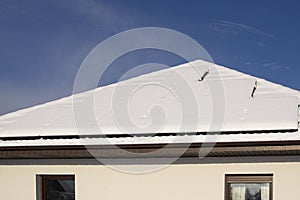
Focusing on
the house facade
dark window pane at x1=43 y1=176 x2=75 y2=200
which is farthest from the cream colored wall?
dark window pane at x1=43 y1=176 x2=75 y2=200

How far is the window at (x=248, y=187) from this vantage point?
16.8 feet

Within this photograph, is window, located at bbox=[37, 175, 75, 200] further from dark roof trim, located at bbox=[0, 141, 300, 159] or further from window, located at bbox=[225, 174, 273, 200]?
window, located at bbox=[225, 174, 273, 200]

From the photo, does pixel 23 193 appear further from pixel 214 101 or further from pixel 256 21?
pixel 256 21

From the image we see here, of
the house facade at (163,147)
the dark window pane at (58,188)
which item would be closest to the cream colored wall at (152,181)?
the house facade at (163,147)

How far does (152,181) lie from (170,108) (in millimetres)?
1164

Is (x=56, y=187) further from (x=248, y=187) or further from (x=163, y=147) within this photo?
(x=248, y=187)

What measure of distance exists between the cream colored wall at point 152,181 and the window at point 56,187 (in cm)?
11

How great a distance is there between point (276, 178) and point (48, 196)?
3.53 m

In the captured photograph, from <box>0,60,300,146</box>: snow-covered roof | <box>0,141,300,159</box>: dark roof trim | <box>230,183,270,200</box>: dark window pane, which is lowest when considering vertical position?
<box>230,183,270,200</box>: dark window pane

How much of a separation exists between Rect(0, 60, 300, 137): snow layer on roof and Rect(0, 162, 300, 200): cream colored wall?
56cm

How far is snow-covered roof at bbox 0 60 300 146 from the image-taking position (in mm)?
5129

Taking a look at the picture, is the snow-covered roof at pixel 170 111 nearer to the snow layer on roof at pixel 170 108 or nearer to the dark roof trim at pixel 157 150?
the snow layer on roof at pixel 170 108

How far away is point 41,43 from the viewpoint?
9500mm

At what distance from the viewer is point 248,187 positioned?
5164mm
